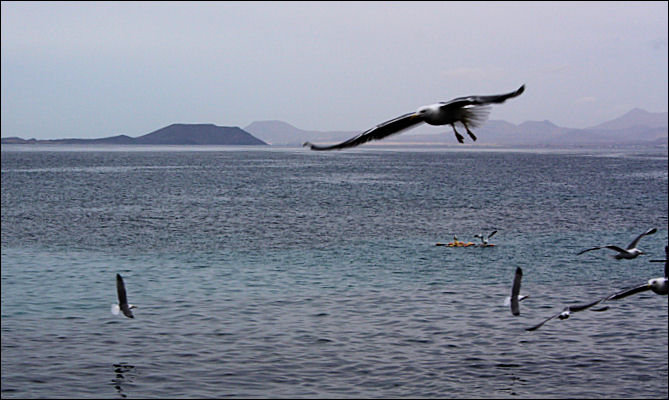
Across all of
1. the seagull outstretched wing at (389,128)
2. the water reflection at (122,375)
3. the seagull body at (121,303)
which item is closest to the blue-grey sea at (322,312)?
the water reflection at (122,375)

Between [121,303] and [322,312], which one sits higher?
[121,303]

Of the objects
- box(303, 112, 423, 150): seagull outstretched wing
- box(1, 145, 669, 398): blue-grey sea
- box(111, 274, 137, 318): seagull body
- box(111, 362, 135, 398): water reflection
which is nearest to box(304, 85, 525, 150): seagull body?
box(303, 112, 423, 150): seagull outstretched wing

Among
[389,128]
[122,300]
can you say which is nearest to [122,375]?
[122,300]

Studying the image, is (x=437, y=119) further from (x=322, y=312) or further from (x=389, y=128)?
(x=322, y=312)

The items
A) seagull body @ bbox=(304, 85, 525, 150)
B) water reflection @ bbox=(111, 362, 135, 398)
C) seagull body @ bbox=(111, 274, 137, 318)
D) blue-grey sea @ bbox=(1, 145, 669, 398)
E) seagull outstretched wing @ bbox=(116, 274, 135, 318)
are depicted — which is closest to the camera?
seagull body @ bbox=(304, 85, 525, 150)

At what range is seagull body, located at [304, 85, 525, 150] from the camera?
5543 mm

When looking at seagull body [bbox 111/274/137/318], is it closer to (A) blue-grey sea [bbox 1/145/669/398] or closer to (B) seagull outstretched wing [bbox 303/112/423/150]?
(A) blue-grey sea [bbox 1/145/669/398]

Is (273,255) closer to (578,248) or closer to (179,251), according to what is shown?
(179,251)

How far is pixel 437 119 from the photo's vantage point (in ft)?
19.1

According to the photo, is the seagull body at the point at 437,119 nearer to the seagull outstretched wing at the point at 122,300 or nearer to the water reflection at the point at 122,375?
the seagull outstretched wing at the point at 122,300

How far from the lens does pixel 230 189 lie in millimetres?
138625

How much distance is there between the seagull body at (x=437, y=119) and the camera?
5543mm

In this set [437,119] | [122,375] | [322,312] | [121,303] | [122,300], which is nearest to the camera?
[437,119]

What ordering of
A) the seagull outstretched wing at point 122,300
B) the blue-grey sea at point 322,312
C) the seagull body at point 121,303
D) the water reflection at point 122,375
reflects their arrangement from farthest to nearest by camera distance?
1. the blue-grey sea at point 322,312
2. the water reflection at point 122,375
3. the seagull body at point 121,303
4. the seagull outstretched wing at point 122,300
